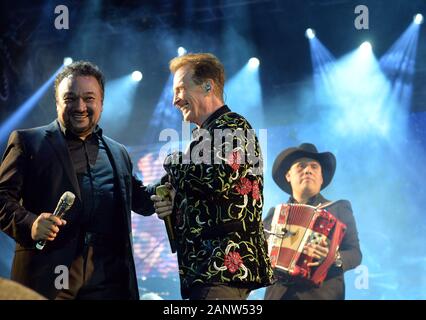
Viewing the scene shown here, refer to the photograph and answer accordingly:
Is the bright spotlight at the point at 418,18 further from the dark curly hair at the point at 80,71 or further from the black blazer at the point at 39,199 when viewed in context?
the black blazer at the point at 39,199

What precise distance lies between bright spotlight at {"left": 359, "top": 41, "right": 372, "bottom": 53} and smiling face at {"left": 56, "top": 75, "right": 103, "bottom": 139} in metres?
5.14

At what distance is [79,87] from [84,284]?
88 centimetres

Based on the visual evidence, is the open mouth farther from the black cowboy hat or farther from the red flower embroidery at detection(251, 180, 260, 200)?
the black cowboy hat

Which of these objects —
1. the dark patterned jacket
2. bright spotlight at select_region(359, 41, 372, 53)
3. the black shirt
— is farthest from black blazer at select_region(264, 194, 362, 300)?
the dark patterned jacket

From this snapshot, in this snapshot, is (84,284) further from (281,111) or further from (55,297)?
(281,111)

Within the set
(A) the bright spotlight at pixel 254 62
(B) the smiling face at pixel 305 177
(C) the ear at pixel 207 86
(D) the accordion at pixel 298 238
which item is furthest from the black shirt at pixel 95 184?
(A) the bright spotlight at pixel 254 62

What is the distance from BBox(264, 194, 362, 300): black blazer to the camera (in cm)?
599

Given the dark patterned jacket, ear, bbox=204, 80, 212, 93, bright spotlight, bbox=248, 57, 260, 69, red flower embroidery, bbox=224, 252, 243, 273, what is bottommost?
red flower embroidery, bbox=224, 252, 243, 273

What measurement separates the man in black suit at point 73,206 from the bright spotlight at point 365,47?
509cm

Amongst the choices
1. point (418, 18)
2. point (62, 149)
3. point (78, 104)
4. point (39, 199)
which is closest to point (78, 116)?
point (78, 104)

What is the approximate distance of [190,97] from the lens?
2846mm

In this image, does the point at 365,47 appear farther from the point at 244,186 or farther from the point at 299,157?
the point at 244,186

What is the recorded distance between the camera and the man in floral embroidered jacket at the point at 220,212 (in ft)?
8.33
